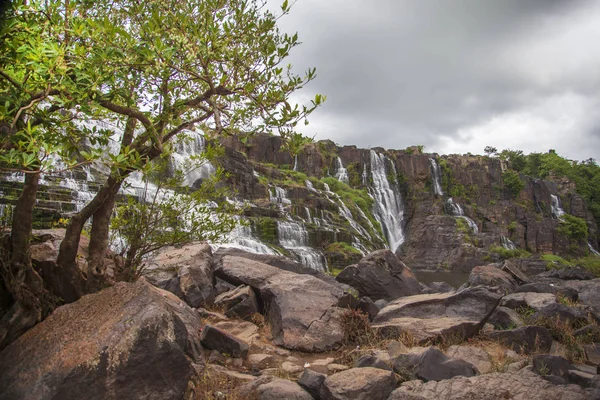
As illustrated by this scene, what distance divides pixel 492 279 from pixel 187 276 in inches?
437

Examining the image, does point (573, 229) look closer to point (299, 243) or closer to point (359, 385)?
point (299, 243)

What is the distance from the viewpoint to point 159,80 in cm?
496

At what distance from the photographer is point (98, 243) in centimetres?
554

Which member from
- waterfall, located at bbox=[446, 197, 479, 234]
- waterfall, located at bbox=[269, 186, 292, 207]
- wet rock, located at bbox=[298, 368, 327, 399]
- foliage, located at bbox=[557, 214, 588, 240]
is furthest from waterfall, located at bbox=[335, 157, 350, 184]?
wet rock, located at bbox=[298, 368, 327, 399]

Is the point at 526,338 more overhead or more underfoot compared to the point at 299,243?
more underfoot

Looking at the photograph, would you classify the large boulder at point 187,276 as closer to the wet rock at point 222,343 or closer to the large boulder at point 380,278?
the wet rock at point 222,343

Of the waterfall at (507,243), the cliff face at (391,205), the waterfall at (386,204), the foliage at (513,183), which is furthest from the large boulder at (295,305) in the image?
the foliage at (513,183)

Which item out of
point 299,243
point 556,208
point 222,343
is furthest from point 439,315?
point 556,208

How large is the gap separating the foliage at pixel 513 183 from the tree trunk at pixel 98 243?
62.5 m

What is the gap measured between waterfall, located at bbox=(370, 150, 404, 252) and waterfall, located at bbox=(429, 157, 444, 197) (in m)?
5.55

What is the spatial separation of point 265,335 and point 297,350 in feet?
2.66

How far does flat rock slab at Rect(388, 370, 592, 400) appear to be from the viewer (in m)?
4.93

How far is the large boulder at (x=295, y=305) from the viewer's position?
757 cm

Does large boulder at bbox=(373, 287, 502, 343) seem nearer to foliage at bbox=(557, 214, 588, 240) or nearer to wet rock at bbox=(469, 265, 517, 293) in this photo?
wet rock at bbox=(469, 265, 517, 293)
